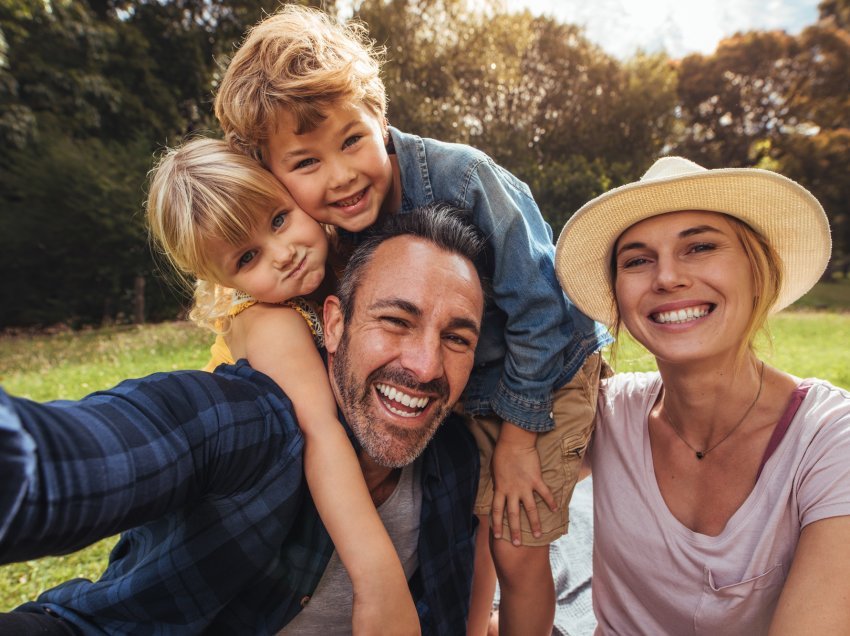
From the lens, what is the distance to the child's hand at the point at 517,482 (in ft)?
8.02

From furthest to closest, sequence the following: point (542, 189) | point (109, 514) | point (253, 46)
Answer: point (542, 189) < point (253, 46) < point (109, 514)

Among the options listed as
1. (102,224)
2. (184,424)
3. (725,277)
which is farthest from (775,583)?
(102,224)

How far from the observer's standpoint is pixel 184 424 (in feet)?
4.98

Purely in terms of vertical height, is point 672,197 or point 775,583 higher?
point 672,197

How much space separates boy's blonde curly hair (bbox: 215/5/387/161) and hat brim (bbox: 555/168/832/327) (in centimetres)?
116

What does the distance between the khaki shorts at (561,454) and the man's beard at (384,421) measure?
24.5 inches

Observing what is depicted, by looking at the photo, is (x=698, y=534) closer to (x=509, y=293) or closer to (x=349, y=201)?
(x=509, y=293)

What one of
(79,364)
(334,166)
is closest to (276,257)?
(334,166)

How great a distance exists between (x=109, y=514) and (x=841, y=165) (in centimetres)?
2567

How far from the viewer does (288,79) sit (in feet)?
7.81

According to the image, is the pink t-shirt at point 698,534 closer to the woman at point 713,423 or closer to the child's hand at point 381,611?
the woman at point 713,423

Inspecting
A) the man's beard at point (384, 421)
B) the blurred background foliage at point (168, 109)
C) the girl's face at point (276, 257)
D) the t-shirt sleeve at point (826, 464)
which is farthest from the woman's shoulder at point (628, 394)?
the blurred background foliage at point (168, 109)

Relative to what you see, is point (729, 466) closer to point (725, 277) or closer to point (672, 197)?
point (725, 277)

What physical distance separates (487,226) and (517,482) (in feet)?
3.68
